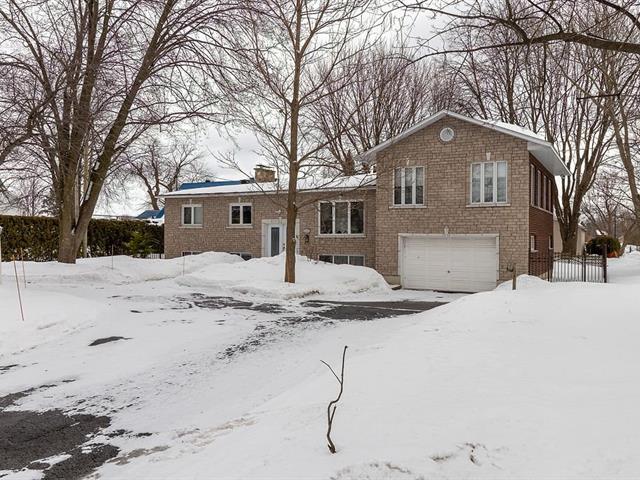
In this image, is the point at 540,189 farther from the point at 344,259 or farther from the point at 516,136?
the point at 344,259

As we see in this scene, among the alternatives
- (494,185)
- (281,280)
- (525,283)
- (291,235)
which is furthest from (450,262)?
(281,280)

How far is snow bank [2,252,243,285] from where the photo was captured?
15.9 meters

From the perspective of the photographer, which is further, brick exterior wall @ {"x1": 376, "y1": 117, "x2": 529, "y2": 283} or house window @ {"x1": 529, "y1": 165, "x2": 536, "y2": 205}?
house window @ {"x1": 529, "y1": 165, "x2": 536, "y2": 205}

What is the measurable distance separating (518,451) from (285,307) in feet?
31.4

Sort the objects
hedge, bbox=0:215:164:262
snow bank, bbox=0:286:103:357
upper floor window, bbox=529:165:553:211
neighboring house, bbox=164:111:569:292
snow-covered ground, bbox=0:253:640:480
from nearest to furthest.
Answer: snow-covered ground, bbox=0:253:640:480
snow bank, bbox=0:286:103:357
neighboring house, bbox=164:111:569:292
upper floor window, bbox=529:165:553:211
hedge, bbox=0:215:164:262

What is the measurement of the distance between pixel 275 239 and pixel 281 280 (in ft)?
21.4

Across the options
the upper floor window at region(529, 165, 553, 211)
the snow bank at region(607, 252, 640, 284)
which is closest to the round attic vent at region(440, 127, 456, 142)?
the upper floor window at region(529, 165, 553, 211)

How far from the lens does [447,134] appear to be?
17250mm

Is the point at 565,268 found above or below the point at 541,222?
below

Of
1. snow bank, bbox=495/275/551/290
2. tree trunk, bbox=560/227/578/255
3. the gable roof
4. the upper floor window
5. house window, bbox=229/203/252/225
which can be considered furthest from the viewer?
tree trunk, bbox=560/227/578/255

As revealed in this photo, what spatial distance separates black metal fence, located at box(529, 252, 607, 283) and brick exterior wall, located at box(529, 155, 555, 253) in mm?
535

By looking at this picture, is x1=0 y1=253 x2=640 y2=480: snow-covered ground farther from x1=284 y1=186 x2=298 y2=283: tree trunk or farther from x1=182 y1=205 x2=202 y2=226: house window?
x1=182 y1=205 x2=202 y2=226: house window

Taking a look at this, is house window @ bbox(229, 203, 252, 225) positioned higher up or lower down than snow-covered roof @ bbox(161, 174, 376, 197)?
lower down

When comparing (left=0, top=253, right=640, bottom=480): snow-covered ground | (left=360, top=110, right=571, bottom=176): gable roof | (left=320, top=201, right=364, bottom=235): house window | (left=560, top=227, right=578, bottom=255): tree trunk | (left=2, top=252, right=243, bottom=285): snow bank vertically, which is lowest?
(left=0, top=253, right=640, bottom=480): snow-covered ground
